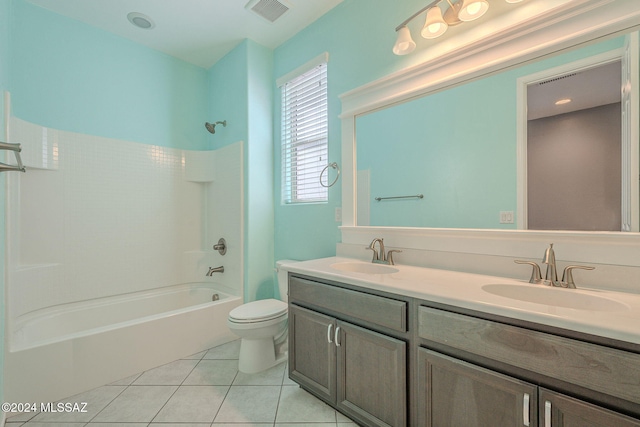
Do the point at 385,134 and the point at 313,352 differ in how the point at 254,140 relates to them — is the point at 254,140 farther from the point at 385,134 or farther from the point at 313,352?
the point at 313,352

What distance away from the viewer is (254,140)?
2.65 meters

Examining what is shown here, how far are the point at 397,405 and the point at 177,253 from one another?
254 centimetres

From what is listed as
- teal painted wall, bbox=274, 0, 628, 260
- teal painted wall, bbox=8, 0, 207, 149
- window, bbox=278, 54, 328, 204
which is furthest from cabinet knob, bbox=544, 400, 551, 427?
teal painted wall, bbox=8, 0, 207, 149

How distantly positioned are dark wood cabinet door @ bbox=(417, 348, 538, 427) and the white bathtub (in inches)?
72.5

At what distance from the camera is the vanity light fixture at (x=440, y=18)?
138cm

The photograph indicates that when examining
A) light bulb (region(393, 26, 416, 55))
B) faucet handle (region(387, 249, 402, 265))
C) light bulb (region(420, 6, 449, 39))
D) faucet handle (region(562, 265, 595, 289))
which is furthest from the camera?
faucet handle (region(387, 249, 402, 265))

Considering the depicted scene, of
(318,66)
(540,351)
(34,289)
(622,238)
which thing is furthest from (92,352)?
(622,238)

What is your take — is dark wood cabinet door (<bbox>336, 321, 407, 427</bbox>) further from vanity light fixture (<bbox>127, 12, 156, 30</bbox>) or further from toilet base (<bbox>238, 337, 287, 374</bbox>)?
vanity light fixture (<bbox>127, 12, 156, 30</bbox>)

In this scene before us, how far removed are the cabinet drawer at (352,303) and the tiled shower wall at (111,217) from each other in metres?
1.18

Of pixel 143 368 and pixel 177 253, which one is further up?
pixel 177 253

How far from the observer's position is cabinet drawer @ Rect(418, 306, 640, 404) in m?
0.74

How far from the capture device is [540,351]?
862mm

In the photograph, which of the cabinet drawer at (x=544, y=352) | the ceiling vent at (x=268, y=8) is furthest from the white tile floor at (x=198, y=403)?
the ceiling vent at (x=268, y=8)

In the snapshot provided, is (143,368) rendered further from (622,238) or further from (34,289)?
(622,238)
